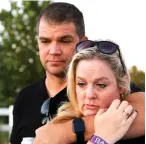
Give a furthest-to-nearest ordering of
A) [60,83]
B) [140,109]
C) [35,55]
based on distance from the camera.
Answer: [35,55] → [60,83] → [140,109]

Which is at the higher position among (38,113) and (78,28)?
(78,28)

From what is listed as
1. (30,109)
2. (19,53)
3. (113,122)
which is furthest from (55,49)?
(19,53)

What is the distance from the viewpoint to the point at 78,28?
293cm

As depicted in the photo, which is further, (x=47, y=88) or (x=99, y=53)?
(x=47, y=88)

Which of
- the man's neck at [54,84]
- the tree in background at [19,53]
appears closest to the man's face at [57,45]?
the man's neck at [54,84]

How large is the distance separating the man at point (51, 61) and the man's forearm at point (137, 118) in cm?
49

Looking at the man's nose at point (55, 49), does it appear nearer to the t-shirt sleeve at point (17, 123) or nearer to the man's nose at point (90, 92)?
the t-shirt sleeve at point (17, 123)

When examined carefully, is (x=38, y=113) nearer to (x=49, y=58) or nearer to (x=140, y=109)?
(x=49, y=58)

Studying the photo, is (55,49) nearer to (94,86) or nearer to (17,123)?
(17,123)

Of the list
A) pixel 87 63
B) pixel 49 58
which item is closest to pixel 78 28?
pixel 49 58

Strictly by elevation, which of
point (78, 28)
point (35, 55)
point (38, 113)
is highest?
point (78, 28)

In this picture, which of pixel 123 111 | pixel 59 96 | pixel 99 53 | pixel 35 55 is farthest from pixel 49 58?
pixel 35 55

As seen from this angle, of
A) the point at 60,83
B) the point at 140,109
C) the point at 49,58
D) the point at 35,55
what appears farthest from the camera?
the point at 35,55

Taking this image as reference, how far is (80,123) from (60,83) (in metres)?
0.84
